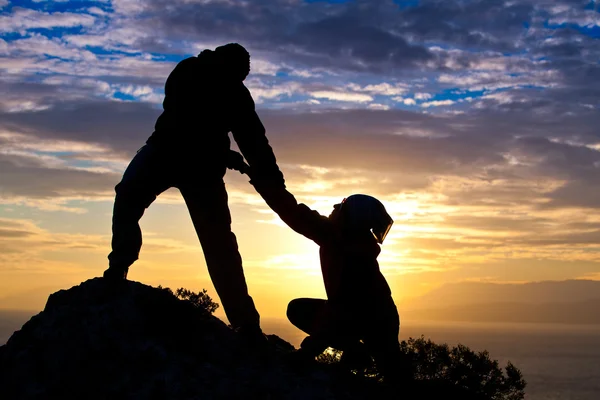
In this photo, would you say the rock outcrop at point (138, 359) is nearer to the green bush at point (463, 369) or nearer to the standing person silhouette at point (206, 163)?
the standing person silhouette at point (206, 163)

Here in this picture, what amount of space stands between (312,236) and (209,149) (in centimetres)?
167

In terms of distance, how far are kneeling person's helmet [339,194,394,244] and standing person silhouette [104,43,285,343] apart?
1.36 m

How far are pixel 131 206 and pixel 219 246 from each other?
3.79 feet

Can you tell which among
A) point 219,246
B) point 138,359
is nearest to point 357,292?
point 219,246

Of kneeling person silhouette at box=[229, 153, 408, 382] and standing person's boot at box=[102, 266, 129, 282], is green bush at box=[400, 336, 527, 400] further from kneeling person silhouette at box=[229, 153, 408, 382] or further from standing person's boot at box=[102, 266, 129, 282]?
standing person's boot at box=[102, 266, 129, 282]

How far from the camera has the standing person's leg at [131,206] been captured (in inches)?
295

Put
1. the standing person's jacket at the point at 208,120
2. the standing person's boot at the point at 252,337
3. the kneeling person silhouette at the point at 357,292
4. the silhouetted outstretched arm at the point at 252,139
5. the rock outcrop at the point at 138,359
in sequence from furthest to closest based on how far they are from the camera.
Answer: the silhouetted outstretched arm at the point at 252,139
the standing person's jacket at the point at 208,120
the standing person's boot at the point at 252,337
the kneeling person silhouette at the point at 357,292
the rock outcrop at the point at 138,359

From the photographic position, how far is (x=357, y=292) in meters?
6.88

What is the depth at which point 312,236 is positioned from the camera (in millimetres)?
7211

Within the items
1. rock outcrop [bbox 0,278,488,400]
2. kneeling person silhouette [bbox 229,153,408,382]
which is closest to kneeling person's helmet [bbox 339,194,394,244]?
kneeling person silhouette [bbox 229,153,408,382]

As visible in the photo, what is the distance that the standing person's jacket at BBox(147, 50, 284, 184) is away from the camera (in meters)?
7.74

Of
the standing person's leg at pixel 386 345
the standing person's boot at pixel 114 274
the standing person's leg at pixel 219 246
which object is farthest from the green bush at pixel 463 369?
the standing person's boot at pixel 114 274

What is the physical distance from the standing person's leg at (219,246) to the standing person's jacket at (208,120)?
1.09 ft

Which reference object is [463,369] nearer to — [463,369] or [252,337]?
[463,369]
